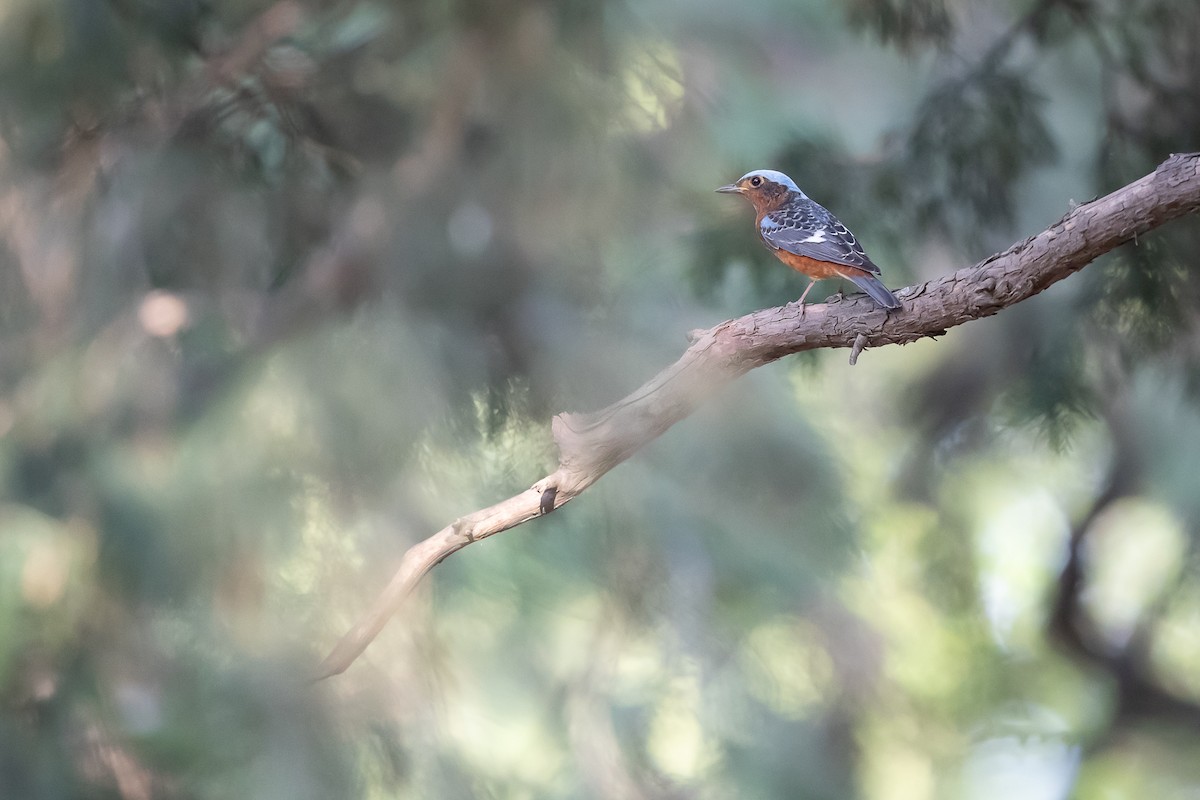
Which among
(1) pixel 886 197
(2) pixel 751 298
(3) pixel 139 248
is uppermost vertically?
(1) pixel 886 197

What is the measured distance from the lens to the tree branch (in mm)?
1119

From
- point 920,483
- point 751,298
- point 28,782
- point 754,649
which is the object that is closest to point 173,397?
point 28,782

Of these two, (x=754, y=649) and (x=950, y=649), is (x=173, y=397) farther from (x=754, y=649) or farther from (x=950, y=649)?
(x=950, y=649)

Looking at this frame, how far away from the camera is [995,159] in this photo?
7.48ft

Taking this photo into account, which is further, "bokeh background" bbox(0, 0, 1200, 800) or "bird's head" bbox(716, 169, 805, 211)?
"bokeh background" bbox(0, 0, 1200, 800)

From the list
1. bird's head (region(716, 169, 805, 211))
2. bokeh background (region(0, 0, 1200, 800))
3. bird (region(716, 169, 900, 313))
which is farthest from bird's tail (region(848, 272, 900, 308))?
bokeh background (region(0, 0, 1200, 800))

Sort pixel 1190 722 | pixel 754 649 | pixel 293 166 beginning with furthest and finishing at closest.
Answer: pixel 1190 722
pixel 754 649
pixel 293 166

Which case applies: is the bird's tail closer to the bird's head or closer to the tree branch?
the tree branch

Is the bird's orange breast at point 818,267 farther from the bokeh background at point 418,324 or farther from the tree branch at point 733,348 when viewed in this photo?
the bokeh background at point 418,324

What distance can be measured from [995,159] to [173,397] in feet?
6.14

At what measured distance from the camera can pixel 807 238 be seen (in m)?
1.46

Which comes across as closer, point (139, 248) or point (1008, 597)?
point (139, 248)

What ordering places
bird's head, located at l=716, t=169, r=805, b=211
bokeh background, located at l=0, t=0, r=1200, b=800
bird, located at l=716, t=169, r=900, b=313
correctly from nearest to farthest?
bird, located at l=716, t=169, r=900, b=313 → bird's head, located at l=716, t=169, r=805, b=211 → bokeh background, located at l=0, t=0, r=1200, b=800

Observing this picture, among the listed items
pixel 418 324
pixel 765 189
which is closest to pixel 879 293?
pixel 765 189
